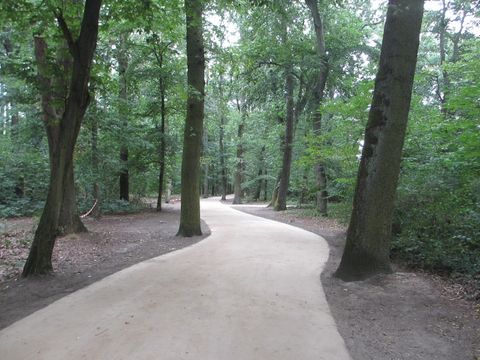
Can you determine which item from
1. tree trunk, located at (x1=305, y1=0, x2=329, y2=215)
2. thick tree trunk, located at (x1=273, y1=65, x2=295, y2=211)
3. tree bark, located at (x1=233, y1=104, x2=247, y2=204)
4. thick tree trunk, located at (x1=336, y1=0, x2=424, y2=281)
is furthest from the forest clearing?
tree bark, located at (x1=233, y1=104, x2=247, y2=204)

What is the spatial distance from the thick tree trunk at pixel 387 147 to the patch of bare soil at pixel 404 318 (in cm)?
40

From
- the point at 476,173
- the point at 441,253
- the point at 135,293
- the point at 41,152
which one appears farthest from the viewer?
the point at 41,152

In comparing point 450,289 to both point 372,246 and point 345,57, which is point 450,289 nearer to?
point 372,246

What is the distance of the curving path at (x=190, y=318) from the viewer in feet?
12.0

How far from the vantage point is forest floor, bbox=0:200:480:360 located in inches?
154

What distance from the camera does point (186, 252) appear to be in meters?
8.43

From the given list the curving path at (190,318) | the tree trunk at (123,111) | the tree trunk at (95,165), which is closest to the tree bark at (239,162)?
the tree trunk at (123,111)

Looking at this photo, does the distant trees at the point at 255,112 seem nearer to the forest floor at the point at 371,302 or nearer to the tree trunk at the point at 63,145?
the tree trunk at the point at 63,145

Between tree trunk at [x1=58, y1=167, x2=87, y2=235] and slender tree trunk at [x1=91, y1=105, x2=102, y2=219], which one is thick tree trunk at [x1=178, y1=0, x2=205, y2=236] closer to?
tree trunk at [x1=58, y1=167, x2=87, y2=235]

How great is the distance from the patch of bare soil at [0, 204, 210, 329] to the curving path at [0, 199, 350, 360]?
15.7 inches

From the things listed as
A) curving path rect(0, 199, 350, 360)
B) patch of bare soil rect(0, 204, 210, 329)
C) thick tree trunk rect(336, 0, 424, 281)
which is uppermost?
thick tree trunk rect(336, 0, 424, 281)

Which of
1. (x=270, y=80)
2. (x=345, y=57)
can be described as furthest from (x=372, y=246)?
(x=270, y=80)

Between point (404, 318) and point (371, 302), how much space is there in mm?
588

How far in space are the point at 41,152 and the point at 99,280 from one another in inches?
563
